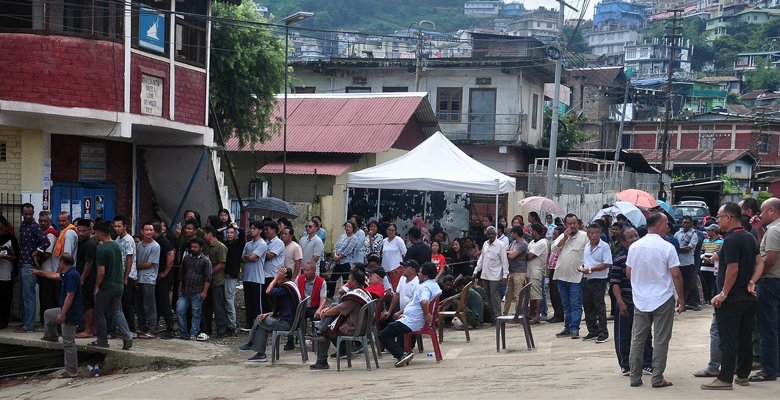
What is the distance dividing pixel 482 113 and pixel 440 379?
26.5m

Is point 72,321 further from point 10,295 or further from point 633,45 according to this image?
point 633,45

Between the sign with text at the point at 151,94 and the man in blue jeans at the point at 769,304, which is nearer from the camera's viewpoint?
the man in blue jeans at the point at 769,304

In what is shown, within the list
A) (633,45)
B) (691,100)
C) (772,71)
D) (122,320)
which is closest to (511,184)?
(122,320)

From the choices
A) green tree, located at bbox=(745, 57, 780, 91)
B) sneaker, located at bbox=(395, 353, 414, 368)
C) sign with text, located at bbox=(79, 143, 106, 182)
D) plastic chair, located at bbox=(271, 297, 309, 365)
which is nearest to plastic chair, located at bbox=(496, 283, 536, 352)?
sneaker, located at bbox=(395, 353, 414, 368)

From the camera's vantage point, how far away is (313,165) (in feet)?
75.6

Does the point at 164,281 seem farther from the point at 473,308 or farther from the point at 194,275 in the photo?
the point at 473,308

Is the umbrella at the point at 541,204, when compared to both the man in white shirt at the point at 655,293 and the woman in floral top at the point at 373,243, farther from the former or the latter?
the man in white shirt at the point at 655,293

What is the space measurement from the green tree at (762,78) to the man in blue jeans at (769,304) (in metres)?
74.7

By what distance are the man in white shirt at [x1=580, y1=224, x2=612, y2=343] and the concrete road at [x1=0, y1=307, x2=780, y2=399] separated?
0.29 metres

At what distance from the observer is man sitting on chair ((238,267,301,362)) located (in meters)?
9.54

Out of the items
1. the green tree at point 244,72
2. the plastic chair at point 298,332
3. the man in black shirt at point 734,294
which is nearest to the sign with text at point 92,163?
the green tree at point 244,72

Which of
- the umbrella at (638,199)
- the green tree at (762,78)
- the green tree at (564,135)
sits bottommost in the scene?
the umbrella at (638,199)

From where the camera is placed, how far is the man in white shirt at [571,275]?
432 inches

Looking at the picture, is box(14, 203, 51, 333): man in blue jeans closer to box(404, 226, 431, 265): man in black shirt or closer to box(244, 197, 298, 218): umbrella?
box(244, 197, 298, 218): umbrella
